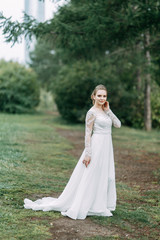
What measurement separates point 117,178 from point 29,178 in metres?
2.26

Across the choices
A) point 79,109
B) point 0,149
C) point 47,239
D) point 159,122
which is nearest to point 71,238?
point 47,239

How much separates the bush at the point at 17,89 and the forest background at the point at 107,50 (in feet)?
2.51

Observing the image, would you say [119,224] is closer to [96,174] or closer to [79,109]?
[96,174]

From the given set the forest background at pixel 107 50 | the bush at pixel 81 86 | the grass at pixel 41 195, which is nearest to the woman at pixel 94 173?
the grass at pixel 41 195

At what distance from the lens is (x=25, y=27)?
1040 centimetres

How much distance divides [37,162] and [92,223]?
4301 mm

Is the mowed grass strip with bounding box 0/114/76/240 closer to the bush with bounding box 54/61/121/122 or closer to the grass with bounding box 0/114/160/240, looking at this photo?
the grass with bounding box 0/114/160/240

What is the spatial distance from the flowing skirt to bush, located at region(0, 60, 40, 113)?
72.8 feet

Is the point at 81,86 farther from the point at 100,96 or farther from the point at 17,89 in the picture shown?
the point at 100,96

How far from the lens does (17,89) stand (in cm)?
2722

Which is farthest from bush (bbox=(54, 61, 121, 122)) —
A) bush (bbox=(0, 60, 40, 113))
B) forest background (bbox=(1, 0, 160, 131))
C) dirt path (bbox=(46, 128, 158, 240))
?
bush (bbox=(0, 60, 40, 113))

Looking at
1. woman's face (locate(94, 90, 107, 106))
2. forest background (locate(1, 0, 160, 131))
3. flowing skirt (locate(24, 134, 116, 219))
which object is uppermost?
forest background (locate(1, 0, 160, 131))

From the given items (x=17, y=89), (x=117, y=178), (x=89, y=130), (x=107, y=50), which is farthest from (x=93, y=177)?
(x=17, y=89)

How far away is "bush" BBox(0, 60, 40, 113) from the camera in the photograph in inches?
1064
